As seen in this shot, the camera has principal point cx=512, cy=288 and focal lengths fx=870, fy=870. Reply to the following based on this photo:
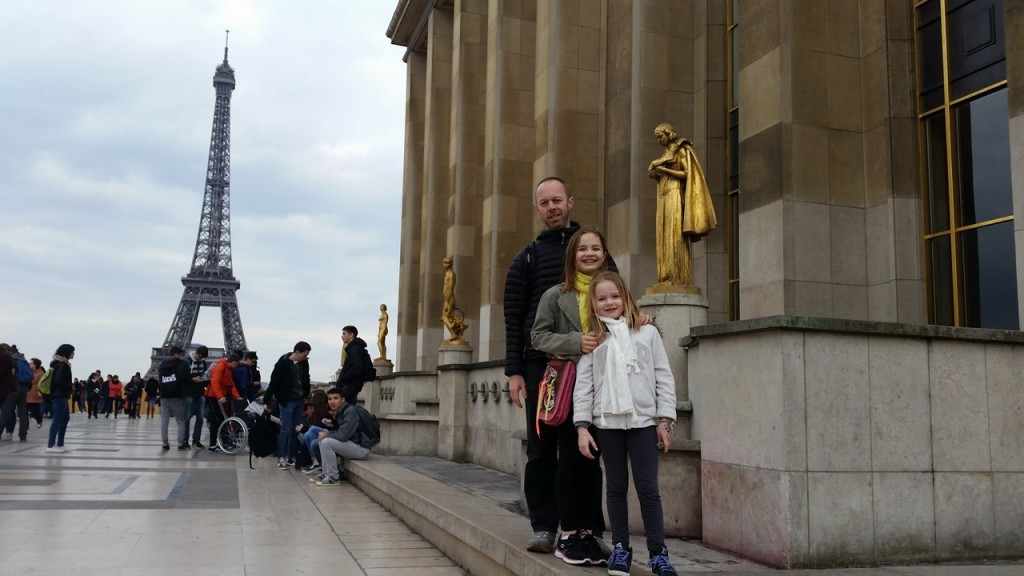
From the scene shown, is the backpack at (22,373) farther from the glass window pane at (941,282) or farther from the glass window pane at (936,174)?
the glass window pane at (936,174)

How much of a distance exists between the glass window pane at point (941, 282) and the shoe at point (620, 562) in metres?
8.41

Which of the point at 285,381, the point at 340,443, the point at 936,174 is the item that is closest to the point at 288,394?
the point at 285,381

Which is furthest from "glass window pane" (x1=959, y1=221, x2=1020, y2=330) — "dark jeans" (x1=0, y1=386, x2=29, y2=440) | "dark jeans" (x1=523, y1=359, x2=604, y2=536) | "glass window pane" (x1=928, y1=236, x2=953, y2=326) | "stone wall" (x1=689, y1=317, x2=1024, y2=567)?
"dark jeans" (x1=0, y1=386, x2=29, y2=440)

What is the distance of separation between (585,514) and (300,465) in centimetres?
1024

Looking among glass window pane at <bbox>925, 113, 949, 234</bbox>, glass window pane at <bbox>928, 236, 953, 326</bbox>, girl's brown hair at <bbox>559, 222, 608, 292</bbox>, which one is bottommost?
girl's brown hair at <bbox>559, 222, 608, 292</bbox>

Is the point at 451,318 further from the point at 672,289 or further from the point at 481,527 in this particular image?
the point at 481,527

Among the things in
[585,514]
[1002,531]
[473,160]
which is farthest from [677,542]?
[473,160]

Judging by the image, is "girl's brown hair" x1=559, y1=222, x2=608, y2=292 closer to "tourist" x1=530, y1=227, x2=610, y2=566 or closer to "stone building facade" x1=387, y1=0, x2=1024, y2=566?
"tourist" x1=530, y1=227, x2=610, y2=566

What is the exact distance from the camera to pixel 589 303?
16.6 ft

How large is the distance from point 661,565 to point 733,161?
11484 mm

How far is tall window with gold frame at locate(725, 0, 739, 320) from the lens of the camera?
48.4ft

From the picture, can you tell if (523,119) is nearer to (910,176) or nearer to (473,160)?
(473,160)

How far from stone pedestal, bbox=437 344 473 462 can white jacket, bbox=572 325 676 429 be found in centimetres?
1073

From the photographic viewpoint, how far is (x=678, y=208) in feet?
30.0
